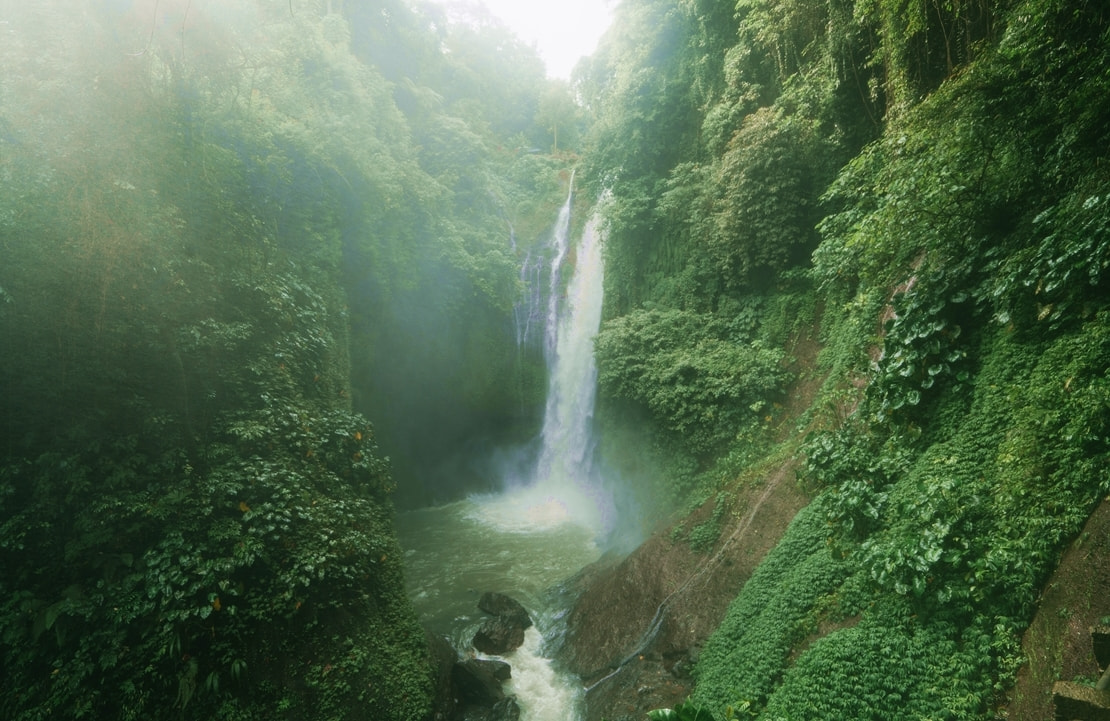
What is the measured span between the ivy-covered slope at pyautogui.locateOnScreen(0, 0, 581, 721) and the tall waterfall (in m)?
8.30

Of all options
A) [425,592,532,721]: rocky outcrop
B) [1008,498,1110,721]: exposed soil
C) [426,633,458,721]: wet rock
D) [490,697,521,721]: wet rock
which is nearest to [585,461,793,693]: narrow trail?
[490,697,521,721]: wet rock

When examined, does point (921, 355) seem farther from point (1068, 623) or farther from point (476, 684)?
point (476, 684)

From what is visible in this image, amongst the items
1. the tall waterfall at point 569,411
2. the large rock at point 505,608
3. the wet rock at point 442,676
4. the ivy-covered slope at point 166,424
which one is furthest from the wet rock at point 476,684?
the tall waterfall at point 569,411

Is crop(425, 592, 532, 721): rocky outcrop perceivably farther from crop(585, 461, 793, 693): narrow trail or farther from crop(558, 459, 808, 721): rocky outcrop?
crop(585, 461, 793, 693): narrow trail

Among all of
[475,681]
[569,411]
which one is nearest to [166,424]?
[475,681]

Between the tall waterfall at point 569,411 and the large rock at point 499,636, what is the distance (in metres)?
5.67

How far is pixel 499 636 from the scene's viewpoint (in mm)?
9023

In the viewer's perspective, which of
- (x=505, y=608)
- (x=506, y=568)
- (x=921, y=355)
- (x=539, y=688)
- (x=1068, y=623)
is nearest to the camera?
(x=1068, y=623)

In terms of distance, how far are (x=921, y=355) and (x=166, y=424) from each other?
9.02m

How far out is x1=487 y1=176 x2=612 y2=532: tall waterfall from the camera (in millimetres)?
16156

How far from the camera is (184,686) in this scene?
5.30 m

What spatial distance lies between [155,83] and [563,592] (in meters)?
11.0

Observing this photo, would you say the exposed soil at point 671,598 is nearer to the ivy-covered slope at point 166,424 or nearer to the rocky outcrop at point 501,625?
the rocky outcrop at point 501,625

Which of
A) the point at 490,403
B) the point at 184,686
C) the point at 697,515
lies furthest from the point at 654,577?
the point at 490,403
